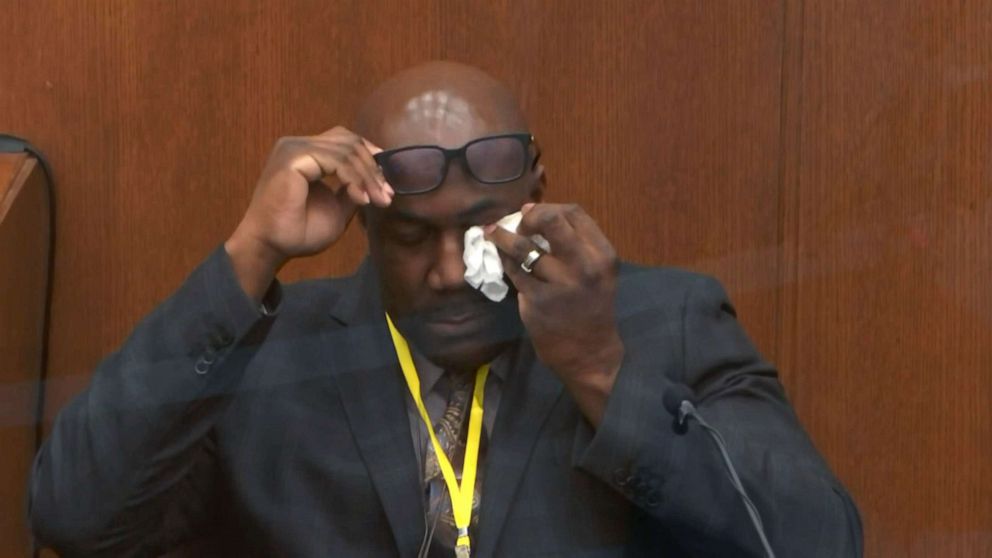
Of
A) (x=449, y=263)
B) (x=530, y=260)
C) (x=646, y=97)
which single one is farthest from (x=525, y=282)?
(x=646, y=97)

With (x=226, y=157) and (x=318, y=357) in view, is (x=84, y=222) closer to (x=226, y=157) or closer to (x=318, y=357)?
(x=226, y=157)

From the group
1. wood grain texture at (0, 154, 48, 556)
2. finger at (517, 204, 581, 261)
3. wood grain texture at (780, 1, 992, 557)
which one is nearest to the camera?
finger at (517, 204, 581, 261)

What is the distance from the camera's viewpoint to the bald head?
1.62 m

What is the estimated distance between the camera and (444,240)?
162 cm

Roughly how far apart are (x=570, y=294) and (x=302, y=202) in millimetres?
265

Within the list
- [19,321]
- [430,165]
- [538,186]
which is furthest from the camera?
[19,321]

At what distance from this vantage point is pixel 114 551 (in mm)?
1601

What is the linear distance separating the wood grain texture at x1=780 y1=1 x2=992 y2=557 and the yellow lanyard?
529 millimetres

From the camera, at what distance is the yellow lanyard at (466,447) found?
62.9 inches

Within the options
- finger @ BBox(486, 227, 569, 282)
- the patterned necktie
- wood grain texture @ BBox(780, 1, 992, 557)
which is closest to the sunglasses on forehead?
finger @ BBox(486, 227, 569, 282)

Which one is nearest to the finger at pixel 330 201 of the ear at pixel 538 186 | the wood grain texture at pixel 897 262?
the ear at pixel 538 186

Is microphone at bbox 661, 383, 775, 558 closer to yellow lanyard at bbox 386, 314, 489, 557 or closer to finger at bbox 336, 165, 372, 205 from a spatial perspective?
yellow lanyard at bbox 386, 314, 489, 557

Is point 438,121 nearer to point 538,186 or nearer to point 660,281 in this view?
point 538,186

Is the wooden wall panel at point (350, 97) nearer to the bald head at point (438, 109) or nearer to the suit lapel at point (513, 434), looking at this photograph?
the bald head at point (438, 109)
